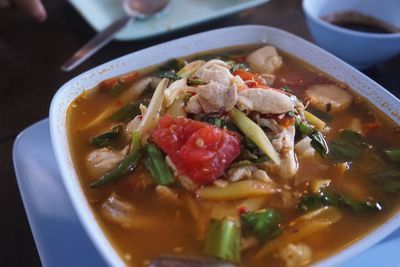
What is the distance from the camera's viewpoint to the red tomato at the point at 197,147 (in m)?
1.38

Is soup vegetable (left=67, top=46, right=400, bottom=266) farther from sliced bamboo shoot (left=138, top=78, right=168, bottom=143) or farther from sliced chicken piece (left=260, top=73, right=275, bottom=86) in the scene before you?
sliced chicken piece (left=260, top=73, right=275, bottom=86)

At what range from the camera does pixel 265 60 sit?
1.95 meters

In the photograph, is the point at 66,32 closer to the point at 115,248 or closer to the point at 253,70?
the point at 253,70

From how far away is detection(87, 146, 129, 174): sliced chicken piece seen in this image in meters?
1.52

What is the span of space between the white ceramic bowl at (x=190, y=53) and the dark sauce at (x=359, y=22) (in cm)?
54

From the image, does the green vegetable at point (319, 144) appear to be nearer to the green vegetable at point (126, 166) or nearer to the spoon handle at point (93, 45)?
the green vegetable at point (126, 166)

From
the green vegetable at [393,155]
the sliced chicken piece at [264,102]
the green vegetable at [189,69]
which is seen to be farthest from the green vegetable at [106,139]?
the green vegetable at [393,155]

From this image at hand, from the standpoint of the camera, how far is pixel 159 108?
5.18ft

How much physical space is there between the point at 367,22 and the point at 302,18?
0.40 meters

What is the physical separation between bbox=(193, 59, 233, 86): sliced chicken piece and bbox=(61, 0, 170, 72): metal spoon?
2.60 ft

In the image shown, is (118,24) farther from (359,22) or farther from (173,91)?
(359,22)

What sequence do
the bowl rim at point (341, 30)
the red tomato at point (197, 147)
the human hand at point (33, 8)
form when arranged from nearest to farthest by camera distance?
the red tomato at point (197, 147) → the bowl rim at point (341, 30) → the human hand at point (33, 8)

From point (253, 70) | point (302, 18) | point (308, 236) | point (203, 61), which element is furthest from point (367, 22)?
point (308, 236)

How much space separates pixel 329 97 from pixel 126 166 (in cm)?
87
